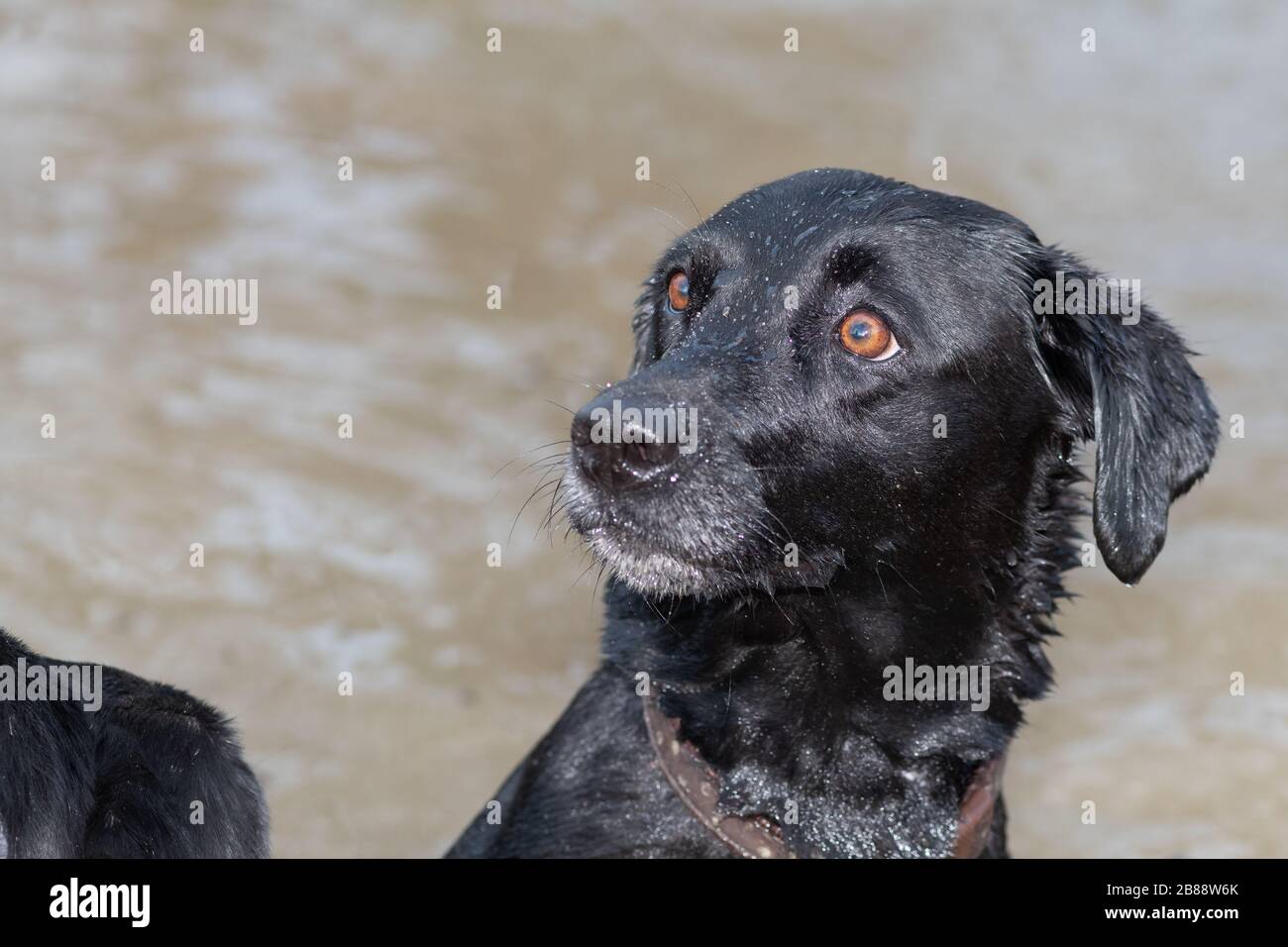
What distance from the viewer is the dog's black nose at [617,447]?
3932 mm

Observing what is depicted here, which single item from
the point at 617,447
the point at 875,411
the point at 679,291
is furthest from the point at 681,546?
the point at 679,291

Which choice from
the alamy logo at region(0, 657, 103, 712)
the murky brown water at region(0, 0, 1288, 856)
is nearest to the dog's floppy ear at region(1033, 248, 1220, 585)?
the alamy logo at region(0, 657, 103, 712)

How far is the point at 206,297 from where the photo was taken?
9.48 m

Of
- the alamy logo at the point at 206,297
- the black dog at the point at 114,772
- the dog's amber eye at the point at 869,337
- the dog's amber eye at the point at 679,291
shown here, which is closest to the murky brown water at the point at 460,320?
the alamy logo at the point at 206,297

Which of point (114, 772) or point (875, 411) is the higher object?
point (875, 411)

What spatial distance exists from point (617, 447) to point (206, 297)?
19.8 ft

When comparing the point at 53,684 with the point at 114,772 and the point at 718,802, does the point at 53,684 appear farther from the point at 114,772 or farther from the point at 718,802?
the point at 718,802

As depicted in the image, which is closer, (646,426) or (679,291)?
(646,426)

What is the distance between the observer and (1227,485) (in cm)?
901

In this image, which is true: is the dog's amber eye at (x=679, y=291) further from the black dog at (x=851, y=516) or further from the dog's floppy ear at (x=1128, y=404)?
the dog's floppy ear at (x=1128, y=404)

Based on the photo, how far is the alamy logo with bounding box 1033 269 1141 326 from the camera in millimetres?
4328
